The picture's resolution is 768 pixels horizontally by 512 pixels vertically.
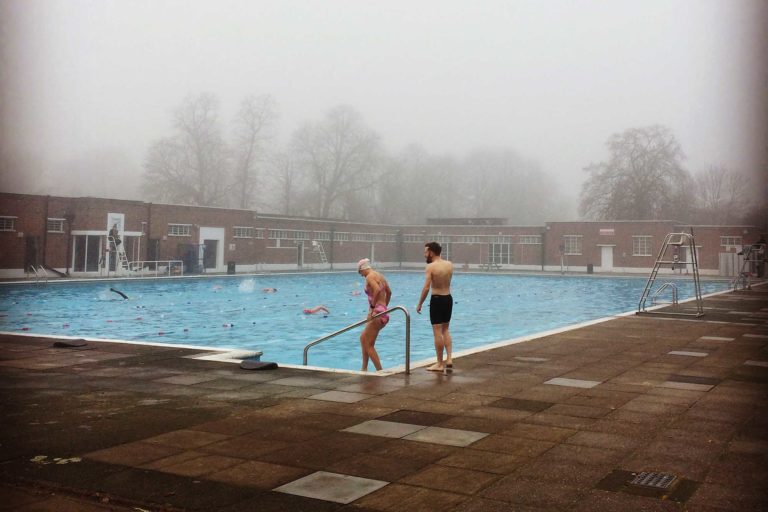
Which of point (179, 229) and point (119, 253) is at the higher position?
point (179, 229)

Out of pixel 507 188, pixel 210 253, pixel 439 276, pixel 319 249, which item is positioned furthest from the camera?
pixel 507 188

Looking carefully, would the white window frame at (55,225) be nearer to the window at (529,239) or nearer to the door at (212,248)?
the door at (212,248)

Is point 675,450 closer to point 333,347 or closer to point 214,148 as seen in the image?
point 333,347

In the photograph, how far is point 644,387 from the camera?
8.16 metres

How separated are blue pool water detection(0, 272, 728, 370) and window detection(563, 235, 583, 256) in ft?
70.5

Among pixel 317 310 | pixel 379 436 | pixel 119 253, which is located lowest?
pixel 317 310

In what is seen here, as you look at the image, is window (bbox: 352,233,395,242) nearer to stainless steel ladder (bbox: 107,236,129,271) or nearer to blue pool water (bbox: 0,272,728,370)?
blue pool water (bbox: 0,272,728,370)

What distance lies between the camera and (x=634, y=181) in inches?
2643

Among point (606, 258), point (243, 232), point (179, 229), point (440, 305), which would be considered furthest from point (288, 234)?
point (440, 305)

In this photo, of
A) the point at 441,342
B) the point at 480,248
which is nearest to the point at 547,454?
the point at 441,342

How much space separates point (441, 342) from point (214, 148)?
2520 inches

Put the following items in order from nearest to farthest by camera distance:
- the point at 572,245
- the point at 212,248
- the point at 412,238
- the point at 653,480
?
the point at 653,480
the point at 212,248
the point at 572,245
the point at 412,238

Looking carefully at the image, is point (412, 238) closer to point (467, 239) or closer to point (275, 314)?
point (467, 239)

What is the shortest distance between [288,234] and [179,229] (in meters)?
12.1
